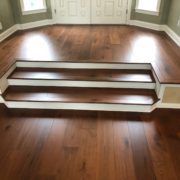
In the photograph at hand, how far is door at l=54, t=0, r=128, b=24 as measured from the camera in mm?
4031

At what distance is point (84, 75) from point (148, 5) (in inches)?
99.7

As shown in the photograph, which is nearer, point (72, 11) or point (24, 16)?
point (24, 16)

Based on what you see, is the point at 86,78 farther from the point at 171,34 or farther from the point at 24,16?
the point at 24,16

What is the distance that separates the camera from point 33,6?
3.97 m

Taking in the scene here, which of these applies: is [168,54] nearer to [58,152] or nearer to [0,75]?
[58,152]

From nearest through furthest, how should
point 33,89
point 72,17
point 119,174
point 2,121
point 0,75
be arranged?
point 119,174
point 2,121
point 0,75
point 33,89
point 72,17

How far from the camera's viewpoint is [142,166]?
1543mm

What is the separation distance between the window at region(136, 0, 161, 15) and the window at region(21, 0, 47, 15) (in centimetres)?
213

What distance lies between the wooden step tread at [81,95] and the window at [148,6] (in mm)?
2319

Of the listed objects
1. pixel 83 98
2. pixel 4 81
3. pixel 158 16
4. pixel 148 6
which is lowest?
pixel 83 98

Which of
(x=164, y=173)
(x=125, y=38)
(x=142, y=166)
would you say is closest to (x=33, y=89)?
(x=142, y=166)

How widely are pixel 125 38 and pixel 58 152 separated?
8.37 ft

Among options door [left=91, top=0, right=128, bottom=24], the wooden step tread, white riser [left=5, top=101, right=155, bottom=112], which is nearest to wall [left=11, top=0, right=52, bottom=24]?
door [left=91, top=0, right=128, bottom=24]

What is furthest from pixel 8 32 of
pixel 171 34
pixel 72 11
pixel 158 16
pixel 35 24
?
pixel 171 34
